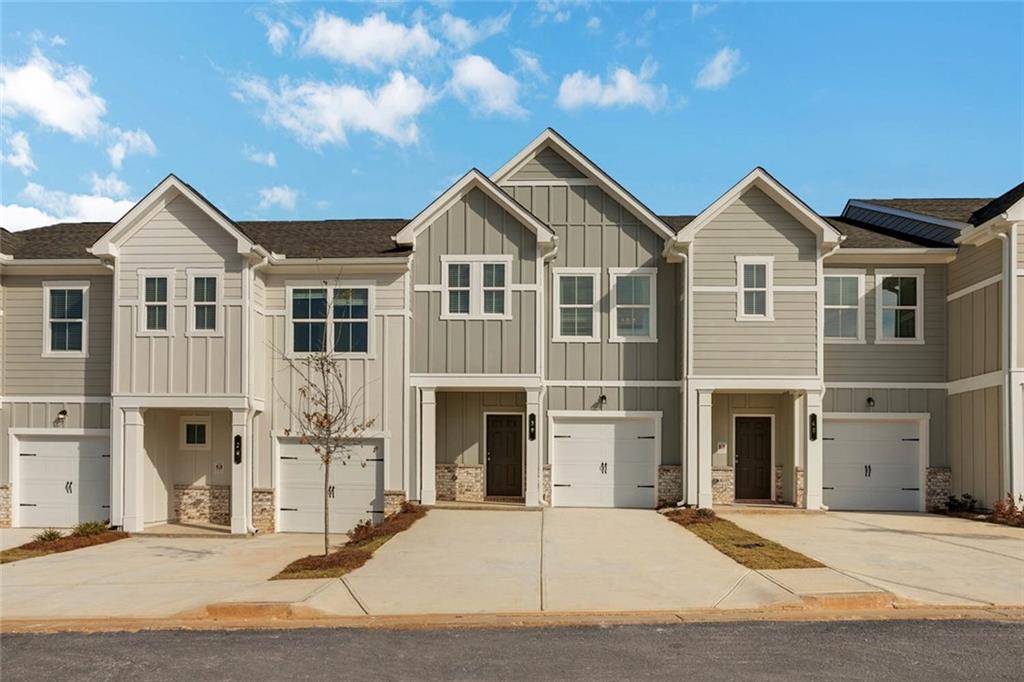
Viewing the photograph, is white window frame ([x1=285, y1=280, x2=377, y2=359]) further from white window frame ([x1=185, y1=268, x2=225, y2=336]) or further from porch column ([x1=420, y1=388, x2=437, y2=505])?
porch column ([x1=420, y1=388, x2=437, y2=505])

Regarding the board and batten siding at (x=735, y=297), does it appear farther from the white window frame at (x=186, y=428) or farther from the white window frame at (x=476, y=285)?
the white window frame at (x=186, y=428)

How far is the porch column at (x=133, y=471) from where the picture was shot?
18750mm

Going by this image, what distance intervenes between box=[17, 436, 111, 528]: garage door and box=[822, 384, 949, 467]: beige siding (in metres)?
17.1

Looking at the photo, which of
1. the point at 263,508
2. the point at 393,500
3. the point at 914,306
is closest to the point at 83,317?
the point at 263,508

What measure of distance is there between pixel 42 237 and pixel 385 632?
55.4 ft

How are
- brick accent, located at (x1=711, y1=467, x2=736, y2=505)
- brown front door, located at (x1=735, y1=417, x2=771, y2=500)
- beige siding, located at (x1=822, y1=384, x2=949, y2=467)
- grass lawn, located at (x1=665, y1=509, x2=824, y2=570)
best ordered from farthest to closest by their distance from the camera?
1. brown front door, located at (x1=735, y1=417, x2=771, y2=500)
2. beige siding, located at (x1=822, y1=384, x2=949, y2=467)
3. brick accent, located at (x1=711, y1=467, x2=736, y2=505)
4. grass lawn, located at (x1=665, y1=509, x2=824, y2=570)

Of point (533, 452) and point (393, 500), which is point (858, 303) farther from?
point (393, 500)

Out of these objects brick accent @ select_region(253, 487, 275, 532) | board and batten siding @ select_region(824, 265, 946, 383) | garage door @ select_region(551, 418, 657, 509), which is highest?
board and batten siding @ select_region(824, 265, 946, 383)

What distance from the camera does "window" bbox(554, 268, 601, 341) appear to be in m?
20.5

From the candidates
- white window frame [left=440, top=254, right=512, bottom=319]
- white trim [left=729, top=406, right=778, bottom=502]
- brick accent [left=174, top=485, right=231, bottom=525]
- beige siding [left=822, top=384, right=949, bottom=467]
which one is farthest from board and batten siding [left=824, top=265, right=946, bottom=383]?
brick accent [left=174, top=485, right=231, bottom=525]

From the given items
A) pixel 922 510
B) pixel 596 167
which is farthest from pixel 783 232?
pixel 922 510

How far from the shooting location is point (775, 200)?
19.6 m

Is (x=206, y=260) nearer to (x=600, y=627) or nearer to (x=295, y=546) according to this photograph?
(x=295, y=546)

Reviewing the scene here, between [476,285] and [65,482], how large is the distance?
10.6 metres
